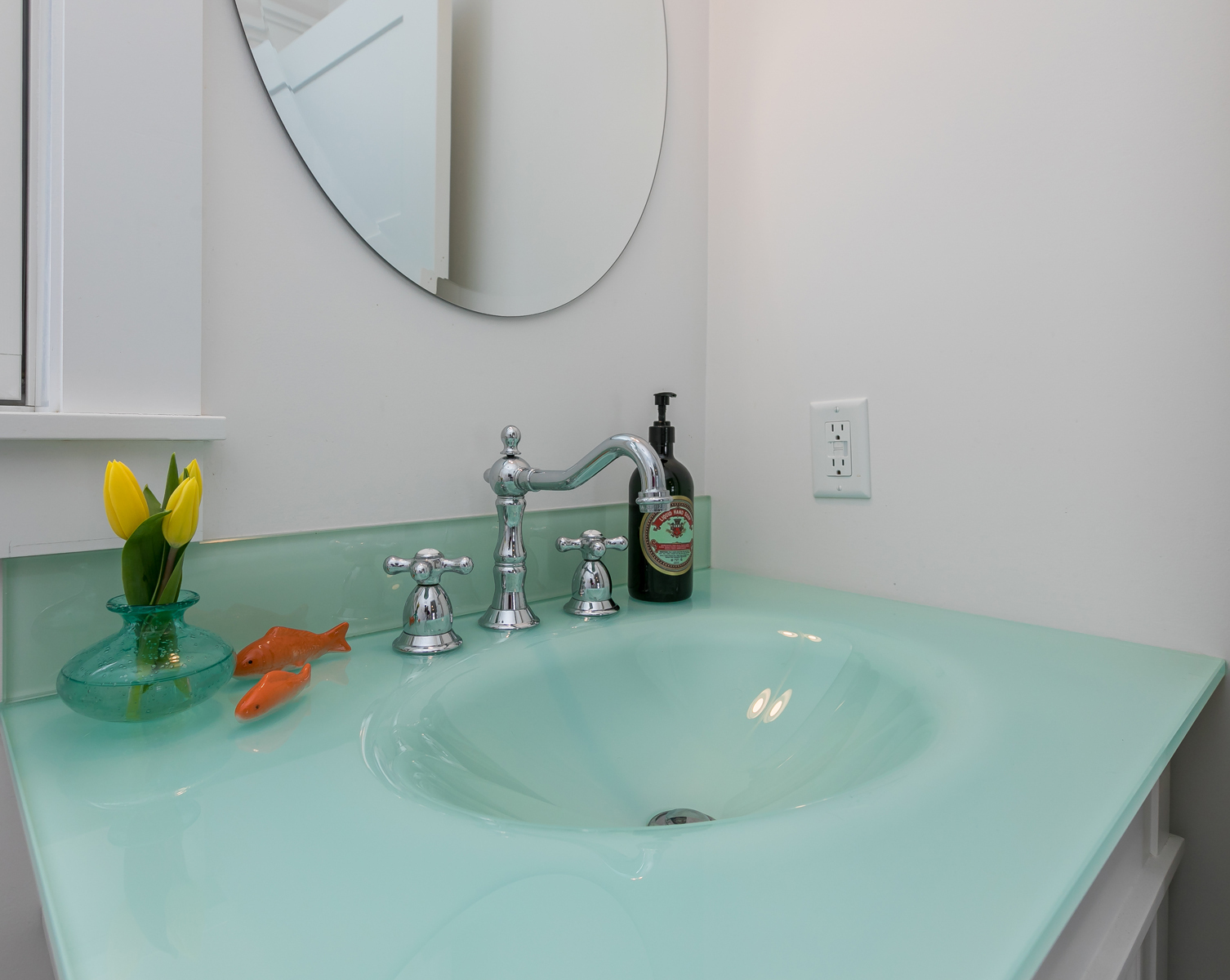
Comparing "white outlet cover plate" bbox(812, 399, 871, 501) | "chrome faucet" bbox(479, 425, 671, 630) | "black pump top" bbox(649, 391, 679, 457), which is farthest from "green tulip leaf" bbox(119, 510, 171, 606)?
"white outlet cover plate" bbox(812, 399, 871, 501)

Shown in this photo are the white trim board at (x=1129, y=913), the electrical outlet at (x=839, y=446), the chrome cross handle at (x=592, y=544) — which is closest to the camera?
the white trim board at (x=1129, y=913)

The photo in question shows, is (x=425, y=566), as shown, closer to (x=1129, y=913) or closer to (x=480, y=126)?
(x=480, y=126)

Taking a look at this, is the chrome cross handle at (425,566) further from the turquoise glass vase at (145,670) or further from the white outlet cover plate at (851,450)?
the white outlet cover plate at (851,450)

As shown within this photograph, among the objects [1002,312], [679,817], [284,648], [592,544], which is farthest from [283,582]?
[1002,312]

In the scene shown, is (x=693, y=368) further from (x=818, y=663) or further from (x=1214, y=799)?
(x=1214, y=799)

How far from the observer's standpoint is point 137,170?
542mm

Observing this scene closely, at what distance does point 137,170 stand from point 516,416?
16.5 inches

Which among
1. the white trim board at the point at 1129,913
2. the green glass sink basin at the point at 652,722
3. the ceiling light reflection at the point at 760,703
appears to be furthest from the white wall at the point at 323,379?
the white trim board at the point at 1129,913

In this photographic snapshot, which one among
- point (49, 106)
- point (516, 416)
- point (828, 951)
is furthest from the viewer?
point (516, 416)

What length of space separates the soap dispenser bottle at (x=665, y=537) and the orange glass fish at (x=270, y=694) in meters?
0.41

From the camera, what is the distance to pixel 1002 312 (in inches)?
28.6

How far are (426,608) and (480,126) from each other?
0.56 meters

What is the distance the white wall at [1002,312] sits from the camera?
616 mm

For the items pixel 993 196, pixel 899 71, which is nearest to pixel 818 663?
pixel 993 196
